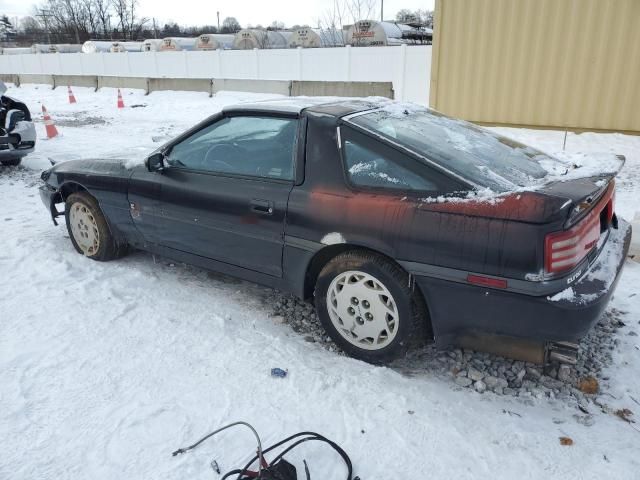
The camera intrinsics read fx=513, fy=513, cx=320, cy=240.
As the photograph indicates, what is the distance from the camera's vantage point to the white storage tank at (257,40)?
26750 mm

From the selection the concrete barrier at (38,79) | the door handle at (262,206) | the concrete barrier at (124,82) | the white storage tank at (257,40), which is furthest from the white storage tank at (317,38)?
the door handle at (262,206)

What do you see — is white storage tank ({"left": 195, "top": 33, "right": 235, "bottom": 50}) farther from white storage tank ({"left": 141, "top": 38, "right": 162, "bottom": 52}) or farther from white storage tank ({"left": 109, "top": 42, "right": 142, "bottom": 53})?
white storage tank ({"left": 109, "top": 42, "right": 142, "bottom": 53})

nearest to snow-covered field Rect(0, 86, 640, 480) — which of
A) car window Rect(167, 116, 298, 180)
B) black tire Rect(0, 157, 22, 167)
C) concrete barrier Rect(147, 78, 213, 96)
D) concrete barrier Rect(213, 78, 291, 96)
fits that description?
car window Rect(167, 116, 298, 180)

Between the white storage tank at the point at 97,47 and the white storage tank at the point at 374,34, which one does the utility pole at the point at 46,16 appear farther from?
the white storage tank at the point at 374,34

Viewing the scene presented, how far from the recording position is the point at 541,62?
29.3ft

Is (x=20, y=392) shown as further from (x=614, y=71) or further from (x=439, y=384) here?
(x=614, y=71)

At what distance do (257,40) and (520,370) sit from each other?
26552mm

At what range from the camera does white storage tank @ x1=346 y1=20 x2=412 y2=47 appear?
21359 mm

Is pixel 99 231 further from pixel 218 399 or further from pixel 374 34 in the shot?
pixel 374 34

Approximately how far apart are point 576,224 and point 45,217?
5.51 metres

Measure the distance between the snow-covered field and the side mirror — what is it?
0.63m

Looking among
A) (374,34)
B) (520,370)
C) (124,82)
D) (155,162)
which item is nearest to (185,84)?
(124,82)

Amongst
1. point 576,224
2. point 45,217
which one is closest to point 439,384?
point 576,224

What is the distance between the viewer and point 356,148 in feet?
9.82
